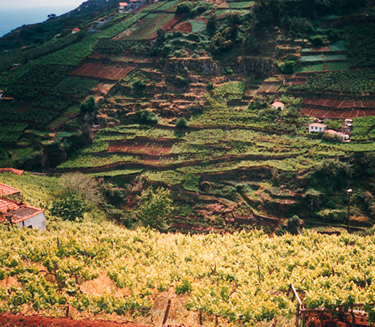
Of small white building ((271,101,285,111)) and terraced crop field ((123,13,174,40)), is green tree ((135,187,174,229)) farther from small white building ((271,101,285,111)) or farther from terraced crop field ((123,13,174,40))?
terraced crop field ((123,13,174,40))

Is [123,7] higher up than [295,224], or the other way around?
[123,7]

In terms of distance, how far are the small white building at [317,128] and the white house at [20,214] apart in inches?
1102

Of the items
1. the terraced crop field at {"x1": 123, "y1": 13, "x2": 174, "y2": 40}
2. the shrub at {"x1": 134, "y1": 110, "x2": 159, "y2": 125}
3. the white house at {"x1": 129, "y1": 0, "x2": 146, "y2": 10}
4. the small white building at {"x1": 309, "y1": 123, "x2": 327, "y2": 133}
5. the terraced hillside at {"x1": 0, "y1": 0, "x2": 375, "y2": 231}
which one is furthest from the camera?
the white house at {"x1": 129, "y1": 0, "x2": 146, "y2": 10}

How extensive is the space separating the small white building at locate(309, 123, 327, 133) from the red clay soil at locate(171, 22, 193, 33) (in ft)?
86.4

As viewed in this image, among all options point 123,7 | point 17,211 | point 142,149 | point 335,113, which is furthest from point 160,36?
point 17,211

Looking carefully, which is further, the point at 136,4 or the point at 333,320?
the point at 136,4

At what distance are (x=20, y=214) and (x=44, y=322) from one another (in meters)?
13.1

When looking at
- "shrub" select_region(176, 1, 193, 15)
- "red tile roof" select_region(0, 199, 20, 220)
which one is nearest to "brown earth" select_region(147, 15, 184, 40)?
"shrub" select_region(176, 1, 193, 15)

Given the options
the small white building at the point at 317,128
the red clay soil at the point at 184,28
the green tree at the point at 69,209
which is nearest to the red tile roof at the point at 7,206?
the green tree at the point at 69,209

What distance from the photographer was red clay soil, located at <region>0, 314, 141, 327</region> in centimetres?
1583

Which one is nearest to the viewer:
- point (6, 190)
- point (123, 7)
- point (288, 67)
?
point (6, 190)

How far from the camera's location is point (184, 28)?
193 feet

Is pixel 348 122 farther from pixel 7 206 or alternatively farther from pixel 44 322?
pixel 44 322

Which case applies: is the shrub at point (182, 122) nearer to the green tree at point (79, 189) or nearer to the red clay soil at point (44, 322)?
the green tree at point (79, 189)
